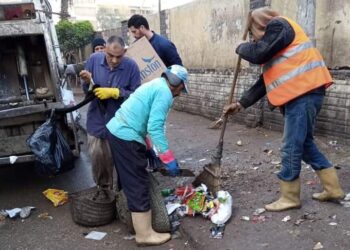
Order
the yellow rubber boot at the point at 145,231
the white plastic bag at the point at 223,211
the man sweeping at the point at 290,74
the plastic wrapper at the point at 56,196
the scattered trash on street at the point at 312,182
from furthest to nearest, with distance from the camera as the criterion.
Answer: the plastic wrapper at the point at 56,196, the scattered trash on street at the point at 312,182, the white plastic bag at the point at 223,211, the yellow rubber boot at the point at 145,231, the man sweeping at the point at 290,74

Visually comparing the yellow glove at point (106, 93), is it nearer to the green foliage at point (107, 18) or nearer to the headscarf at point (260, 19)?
the headscarf at point (260, 19)

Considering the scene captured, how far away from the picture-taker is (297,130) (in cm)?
334

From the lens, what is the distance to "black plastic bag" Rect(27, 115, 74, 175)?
408cm

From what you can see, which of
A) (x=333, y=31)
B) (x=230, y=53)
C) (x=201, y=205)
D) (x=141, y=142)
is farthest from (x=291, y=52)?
(x=230, y=53)

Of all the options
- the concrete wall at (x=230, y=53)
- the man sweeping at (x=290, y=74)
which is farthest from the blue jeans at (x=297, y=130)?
the concrete wall at (x=230, y=53)

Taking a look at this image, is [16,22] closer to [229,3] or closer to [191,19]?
[229,3]

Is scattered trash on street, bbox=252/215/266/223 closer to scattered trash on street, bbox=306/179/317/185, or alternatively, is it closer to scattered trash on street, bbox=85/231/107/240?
scattered trash on street, bbox=306/179/317/185

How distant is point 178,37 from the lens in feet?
32.8

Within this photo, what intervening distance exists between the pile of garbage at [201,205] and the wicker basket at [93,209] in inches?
20.7

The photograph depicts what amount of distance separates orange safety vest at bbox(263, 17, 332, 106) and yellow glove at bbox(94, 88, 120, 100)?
4.70 feet

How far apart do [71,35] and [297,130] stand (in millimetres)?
17312

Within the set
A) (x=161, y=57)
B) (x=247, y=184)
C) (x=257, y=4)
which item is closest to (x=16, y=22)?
(x=161, y=57)

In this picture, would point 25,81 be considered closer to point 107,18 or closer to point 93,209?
point 93,209

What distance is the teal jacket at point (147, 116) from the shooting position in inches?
122
